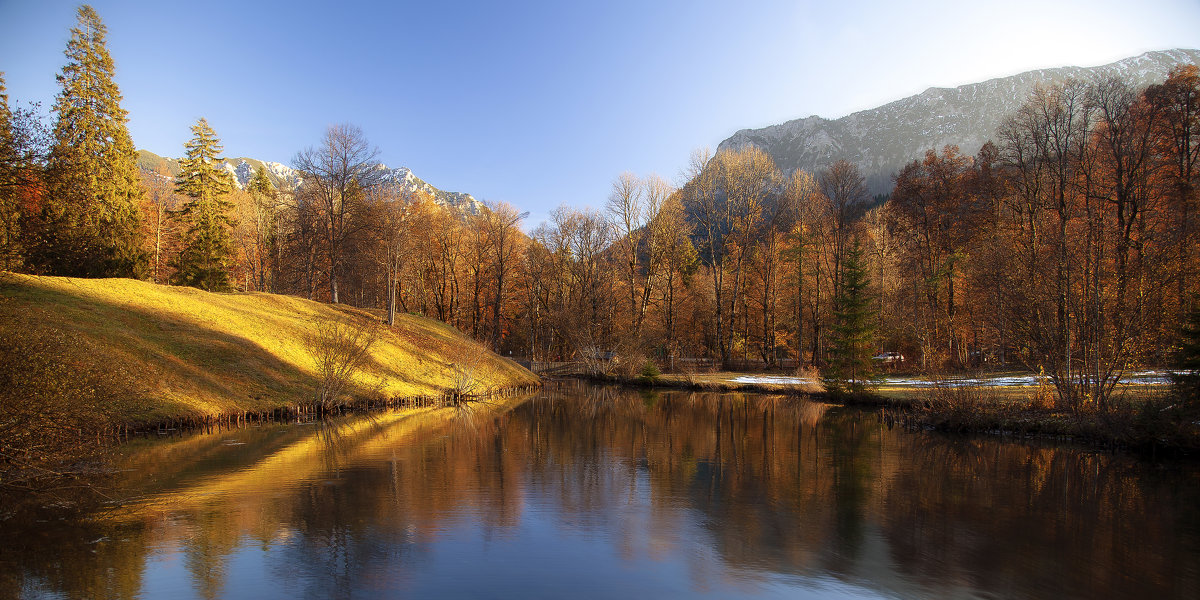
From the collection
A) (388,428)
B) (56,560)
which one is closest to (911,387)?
(388,428)

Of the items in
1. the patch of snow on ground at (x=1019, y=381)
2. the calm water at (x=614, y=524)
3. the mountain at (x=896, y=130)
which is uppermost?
the mountain at (x=896, y=130)

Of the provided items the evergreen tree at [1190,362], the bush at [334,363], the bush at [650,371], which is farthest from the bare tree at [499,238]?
the evergreen tree at [1190,362]

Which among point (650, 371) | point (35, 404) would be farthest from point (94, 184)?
point (650, 371)

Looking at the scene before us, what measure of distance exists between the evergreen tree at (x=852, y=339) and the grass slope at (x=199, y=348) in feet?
59.1

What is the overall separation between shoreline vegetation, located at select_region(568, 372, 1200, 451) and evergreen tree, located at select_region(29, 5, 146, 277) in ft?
117

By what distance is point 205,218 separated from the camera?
1537 inches

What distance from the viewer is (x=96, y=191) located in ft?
96.7

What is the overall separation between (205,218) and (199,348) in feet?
73.2

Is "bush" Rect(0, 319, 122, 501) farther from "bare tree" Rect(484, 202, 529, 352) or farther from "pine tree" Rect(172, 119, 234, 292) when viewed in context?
"bare tree" Rect(484, 202, 529, 352)

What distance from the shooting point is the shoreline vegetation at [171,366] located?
345 inches

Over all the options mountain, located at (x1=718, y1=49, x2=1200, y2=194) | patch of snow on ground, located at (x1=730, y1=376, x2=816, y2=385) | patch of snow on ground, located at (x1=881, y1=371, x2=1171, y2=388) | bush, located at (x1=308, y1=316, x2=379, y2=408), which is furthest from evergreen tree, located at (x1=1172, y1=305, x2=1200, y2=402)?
mountain, located at (x1=718, y1=49, x2=1200, y2=194)

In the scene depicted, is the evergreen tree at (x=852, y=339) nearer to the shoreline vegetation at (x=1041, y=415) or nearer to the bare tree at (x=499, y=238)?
the shoreline vegetation at (x=1041, y=415)

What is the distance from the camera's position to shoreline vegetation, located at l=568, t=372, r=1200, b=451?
14430 mm

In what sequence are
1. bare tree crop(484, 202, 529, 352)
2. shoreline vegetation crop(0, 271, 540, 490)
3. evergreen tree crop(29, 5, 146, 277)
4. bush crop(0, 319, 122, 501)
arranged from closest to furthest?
bush crop(0, 319, 122, 501) < shoreline vegetation crop(0, 271, 540, 490) < evergreen tree crop(29, 5, 146, 277) < bare tree crop(484, 202, 529, 352)
